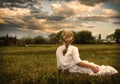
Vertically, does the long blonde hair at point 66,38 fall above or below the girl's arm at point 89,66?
above

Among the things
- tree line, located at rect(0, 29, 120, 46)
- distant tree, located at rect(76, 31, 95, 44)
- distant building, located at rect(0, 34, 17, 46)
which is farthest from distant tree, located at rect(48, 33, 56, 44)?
distant building, located at rect(0, 34, 17, 46)

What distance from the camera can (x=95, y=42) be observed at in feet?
17.2

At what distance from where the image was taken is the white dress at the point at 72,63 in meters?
4.75

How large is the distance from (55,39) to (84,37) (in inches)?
15.9

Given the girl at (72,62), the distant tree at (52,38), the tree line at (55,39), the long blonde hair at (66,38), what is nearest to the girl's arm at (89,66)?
the girl at (72,62)

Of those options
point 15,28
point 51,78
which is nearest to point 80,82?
point 51,78

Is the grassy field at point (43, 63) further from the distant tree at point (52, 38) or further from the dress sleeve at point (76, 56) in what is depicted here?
the dress sleeve at point (76, 56)

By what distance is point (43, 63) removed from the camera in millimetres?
5043

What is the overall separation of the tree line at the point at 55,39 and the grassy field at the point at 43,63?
62 millimetres

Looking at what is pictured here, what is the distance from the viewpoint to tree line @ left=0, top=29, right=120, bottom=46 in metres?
5.02

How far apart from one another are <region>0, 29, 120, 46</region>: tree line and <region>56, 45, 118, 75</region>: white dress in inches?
8.6

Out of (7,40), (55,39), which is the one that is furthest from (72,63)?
(7,40)

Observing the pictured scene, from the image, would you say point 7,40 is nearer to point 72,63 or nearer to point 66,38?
point 66,38

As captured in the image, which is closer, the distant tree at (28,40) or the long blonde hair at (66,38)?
the long blonde hair at (66,38)
